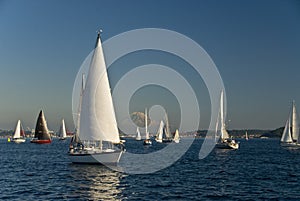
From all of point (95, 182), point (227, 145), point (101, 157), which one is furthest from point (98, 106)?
point (227, 145)

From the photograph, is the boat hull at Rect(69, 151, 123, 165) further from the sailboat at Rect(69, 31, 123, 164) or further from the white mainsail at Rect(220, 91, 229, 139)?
the white mainsail at Rect(220, 91, 229, 139)

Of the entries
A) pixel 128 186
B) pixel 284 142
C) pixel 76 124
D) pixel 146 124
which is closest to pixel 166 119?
pixel 146 124

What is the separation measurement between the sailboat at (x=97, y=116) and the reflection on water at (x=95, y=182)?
2883 mm

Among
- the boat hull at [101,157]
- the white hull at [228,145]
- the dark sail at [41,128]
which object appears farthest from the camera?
the dark sail at [41,128]

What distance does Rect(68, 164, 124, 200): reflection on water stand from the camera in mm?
31703

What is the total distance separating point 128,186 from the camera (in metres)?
36.3

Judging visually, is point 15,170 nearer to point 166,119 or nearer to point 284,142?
point 284,142

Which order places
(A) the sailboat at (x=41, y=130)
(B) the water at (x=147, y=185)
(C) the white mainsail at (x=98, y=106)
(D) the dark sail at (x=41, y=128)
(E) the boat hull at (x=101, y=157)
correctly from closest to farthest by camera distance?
(B) the water at (x=147, y=185)
(E) the boat hull at (x=101, y=157)
(C) the white mainsail at (x=98, y=106)
(D) the dark sail at (x=41, y=128)
(A) the sailboat at (x=41, y=130)

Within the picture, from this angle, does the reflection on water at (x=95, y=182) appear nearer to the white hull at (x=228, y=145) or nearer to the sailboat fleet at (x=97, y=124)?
the sailboat fleet at (x=97, y=124)

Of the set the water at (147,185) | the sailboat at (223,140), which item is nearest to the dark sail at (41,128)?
the sailboat at (223,140)

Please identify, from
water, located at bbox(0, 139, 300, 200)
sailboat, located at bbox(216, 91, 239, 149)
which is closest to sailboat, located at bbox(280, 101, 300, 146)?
sailboat, located at bbox(216, 91, 239, 149)

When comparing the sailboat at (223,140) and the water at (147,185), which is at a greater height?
the sailboat at (223,140)

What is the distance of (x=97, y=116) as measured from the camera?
5184 cm

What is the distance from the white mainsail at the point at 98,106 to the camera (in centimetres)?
5150
